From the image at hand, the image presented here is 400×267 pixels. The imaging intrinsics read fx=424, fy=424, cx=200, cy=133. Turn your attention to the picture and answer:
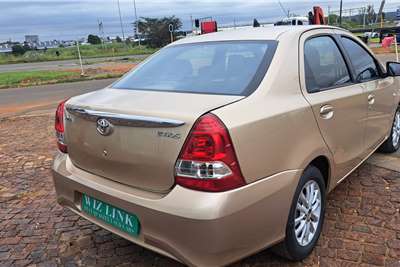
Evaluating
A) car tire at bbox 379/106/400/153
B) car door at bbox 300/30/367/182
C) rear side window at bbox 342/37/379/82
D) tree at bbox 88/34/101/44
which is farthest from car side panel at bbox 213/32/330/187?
tree at bbox 88/34/101/44

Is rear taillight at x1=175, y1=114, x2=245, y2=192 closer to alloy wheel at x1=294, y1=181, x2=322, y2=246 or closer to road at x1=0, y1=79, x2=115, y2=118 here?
alloy wheel at x1=294, y1=181, x2=322, y2=246

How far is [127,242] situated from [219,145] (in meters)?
1.50

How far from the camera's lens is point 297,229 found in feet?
9.36

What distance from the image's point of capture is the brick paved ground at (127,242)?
9.86 ft

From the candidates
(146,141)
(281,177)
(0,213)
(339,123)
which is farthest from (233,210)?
(0,213)

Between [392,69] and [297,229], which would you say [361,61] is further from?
[297,229]

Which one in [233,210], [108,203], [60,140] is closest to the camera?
[233,210]

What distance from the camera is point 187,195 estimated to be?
2.28 metres

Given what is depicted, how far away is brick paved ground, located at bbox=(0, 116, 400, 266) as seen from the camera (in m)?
3.00

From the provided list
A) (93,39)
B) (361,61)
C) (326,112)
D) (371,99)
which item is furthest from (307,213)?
(93,39)

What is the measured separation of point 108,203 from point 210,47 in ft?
4.80

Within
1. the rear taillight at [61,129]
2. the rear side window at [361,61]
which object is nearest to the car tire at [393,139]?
the rear side window at [361,61]

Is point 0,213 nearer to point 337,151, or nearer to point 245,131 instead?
point 245,131

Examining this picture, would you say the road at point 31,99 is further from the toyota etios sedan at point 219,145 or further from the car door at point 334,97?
the car door at point 334,97
